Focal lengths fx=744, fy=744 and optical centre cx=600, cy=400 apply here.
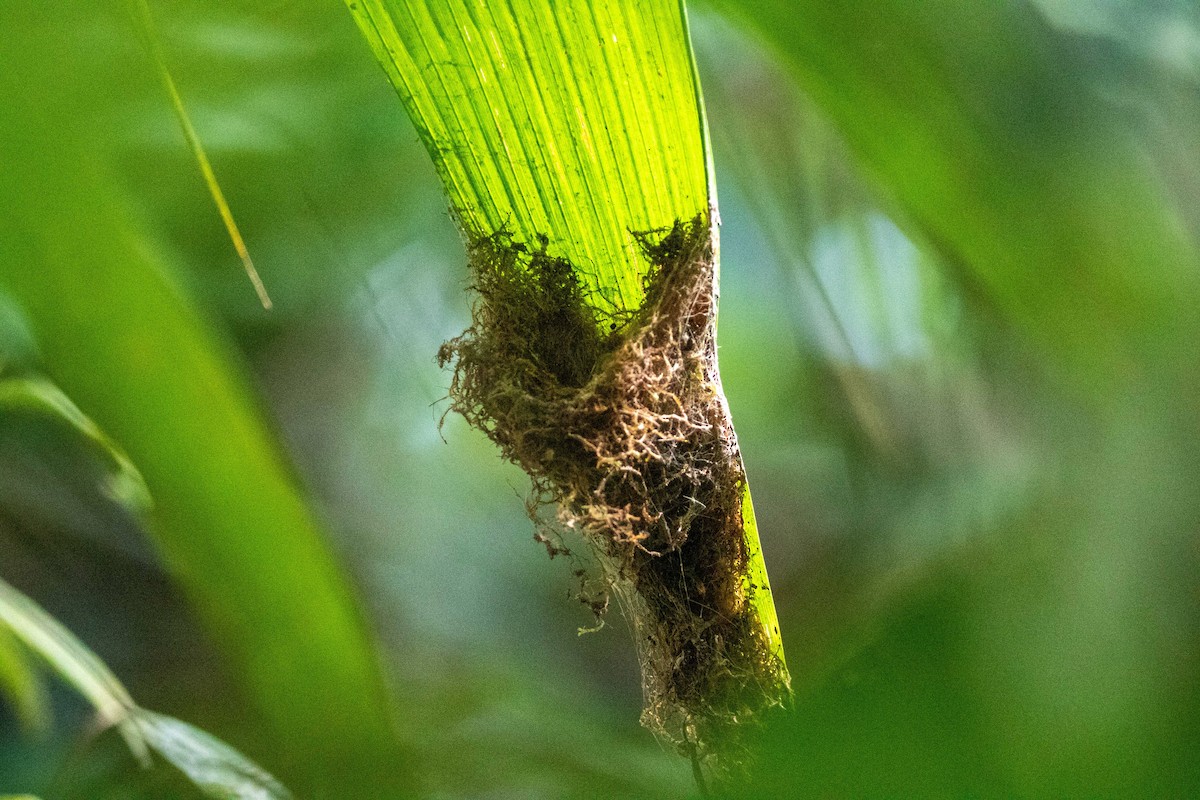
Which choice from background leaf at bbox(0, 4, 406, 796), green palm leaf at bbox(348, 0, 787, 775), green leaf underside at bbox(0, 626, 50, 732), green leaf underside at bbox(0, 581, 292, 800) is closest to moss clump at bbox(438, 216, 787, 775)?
green palm leaf at bbox(348, 0, 787, 775)

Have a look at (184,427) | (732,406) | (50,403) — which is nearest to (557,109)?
(184,427)

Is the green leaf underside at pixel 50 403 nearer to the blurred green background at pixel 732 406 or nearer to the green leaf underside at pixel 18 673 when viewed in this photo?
the blurred green background at pixel 732 406

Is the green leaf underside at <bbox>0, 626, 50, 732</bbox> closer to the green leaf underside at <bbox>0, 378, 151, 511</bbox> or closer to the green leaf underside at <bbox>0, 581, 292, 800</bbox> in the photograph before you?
the green leaf underside at <bbox>0, 581, 292, 800</bbox>

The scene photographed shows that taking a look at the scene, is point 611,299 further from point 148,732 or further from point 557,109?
point 148,732

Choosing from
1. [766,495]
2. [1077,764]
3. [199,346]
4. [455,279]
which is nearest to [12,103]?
[199,346]

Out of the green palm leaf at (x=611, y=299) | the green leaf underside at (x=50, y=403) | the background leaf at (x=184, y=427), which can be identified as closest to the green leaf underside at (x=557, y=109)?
the green palm leaf at (x=611, y=299)

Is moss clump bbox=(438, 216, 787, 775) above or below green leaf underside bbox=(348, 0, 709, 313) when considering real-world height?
below
